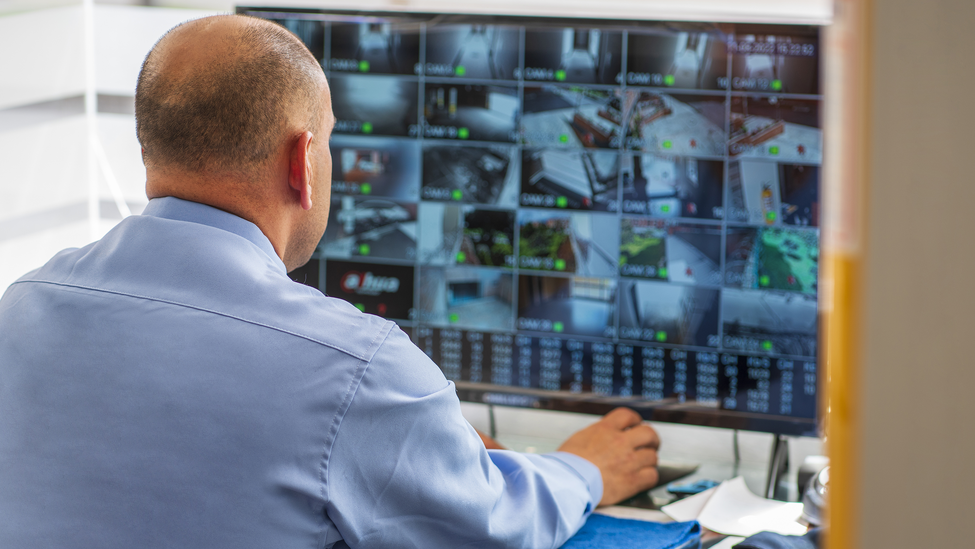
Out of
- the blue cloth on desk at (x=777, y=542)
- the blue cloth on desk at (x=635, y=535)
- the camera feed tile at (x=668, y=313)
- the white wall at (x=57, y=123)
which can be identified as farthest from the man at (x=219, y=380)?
the white wall at (x=57, y=123)

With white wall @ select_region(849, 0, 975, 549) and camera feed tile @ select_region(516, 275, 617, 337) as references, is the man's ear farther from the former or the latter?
white wall @ select_region(849, 0, 975, 549)

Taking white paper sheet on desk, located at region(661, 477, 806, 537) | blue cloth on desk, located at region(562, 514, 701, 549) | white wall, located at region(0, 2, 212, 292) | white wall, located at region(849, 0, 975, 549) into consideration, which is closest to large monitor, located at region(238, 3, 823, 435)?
white paper sheet on desk, located at region(661, 477, 806, 537)

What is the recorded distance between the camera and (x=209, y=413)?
2.50 feet

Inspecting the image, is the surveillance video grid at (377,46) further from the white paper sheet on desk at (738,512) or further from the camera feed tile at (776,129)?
the white paper sheet on desk at (738,512)

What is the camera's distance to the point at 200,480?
766 millimetres

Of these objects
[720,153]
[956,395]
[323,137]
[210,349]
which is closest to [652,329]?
[720,153]

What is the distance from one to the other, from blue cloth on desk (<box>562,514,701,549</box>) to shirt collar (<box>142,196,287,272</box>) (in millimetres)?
689

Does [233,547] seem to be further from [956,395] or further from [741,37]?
[741,37]

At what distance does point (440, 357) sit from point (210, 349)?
848mm

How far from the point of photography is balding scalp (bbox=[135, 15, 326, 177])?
0.91 m

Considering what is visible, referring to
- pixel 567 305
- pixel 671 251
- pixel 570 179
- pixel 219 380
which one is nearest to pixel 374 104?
pixel 570 179

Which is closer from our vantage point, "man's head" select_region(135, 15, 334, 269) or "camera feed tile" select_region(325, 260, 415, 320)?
"man's head" select_region(135, 15, 334, 269)

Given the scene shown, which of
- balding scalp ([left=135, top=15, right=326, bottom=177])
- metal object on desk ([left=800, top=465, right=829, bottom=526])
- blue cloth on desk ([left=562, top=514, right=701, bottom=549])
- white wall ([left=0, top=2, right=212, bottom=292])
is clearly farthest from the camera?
white wall ([left=0, top=2, right=212, bottom=292])

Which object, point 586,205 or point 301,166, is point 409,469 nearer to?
point 301,166
